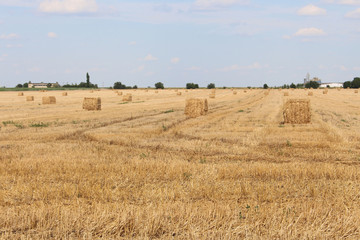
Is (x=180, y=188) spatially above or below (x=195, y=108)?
below

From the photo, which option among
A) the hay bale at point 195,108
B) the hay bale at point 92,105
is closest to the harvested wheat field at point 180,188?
the hay bale at point 195,108

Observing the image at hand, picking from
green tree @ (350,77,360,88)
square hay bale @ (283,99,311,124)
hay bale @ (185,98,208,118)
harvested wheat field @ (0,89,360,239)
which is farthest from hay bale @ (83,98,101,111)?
green tree @ (350,77,360,88)

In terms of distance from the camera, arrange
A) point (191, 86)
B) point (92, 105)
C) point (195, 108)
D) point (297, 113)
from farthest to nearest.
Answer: point (191, 86) < point (92, 105) < point (195, 108) < point (297, 113)

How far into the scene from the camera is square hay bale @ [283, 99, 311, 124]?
66.2 feet

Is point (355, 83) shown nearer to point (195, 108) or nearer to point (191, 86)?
point (191, 86)

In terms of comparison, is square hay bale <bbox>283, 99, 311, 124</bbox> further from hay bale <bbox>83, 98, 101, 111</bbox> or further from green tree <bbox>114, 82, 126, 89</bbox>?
green tree <bbox>114, 82, 126, 89</bbox>

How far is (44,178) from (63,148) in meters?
3.94

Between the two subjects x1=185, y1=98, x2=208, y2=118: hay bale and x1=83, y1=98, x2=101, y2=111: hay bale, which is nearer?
x1=185, y1=98, x2=208, y2=118: hay bale

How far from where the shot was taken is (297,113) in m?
20.2

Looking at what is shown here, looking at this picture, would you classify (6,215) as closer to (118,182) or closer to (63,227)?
(63,227)

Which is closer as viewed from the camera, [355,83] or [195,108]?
[195,108]

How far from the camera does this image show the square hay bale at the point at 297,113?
20188 millimetres

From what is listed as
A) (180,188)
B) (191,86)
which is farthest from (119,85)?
(180,188)

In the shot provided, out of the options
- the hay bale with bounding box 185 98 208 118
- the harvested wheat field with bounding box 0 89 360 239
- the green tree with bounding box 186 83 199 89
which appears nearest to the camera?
the harvested wheat field with bounding box 0 89 360 239
